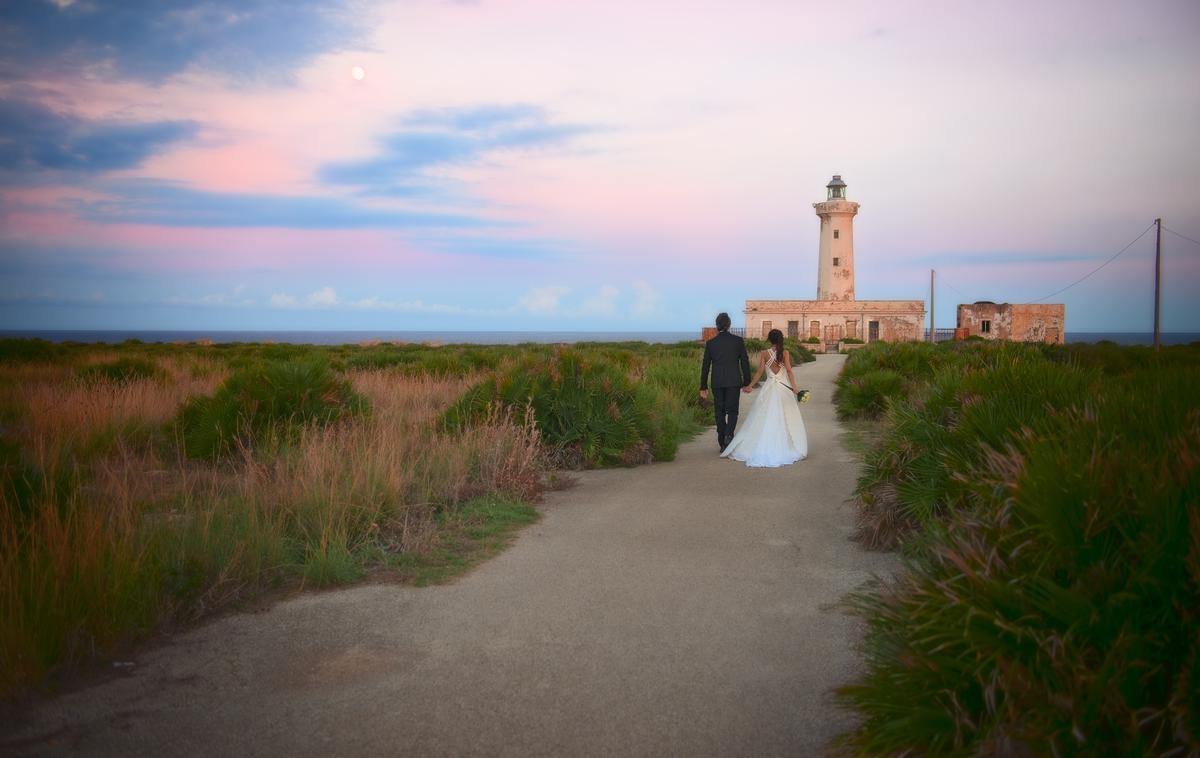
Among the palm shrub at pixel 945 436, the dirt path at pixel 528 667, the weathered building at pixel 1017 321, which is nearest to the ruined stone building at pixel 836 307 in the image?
the weathered building at pixel 1017 321

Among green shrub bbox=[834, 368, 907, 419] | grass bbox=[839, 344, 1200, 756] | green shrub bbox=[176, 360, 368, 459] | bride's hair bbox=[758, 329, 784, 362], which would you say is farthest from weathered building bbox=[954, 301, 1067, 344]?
grass bbox=[839, 344, 1200, 756]

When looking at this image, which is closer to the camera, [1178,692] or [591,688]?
[1178,692]

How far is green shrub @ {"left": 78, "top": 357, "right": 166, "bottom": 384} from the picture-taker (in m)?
16.9

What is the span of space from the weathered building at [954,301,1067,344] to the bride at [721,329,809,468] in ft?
176

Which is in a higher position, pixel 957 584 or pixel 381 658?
pixel 957 584

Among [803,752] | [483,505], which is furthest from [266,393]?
[803,752]

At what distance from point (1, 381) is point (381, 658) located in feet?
53.0

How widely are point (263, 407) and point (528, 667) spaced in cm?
772

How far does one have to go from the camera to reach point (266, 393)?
11.0 meters

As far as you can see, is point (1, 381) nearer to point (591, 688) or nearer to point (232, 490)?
point (232, 490)

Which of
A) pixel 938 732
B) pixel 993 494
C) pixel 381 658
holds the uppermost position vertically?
pixel 993 494

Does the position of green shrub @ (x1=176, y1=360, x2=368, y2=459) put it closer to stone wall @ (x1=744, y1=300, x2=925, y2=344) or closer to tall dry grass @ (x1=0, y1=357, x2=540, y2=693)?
tall dry grass @ (x1=0, y1=357, x2=540, y2=693)

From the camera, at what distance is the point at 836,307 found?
227 ft

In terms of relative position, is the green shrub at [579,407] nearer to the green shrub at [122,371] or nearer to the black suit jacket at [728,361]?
the black suit jacket at [728,361]
